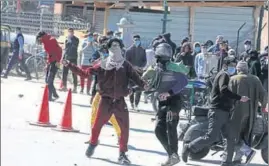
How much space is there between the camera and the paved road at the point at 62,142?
9453 mm

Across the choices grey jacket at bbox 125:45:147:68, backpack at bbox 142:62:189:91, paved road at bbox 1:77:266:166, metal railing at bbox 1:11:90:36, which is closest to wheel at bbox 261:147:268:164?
paved road at bbox 1:77:266:166

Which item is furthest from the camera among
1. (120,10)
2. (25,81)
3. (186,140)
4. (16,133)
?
(120,10)

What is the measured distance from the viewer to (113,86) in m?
9.70

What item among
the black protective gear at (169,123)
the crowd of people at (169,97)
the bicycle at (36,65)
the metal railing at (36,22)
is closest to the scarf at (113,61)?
the crowd of people at (169,97)

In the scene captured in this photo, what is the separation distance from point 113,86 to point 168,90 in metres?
0.75

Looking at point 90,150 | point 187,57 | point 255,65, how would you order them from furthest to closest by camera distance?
1. point 187,57
2. point 255,65
3. point 90,150

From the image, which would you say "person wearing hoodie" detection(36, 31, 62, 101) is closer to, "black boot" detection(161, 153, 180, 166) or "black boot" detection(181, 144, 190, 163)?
"black boot" detection(181, 144, 190, 163)

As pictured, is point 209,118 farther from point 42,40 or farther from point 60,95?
point 60,95

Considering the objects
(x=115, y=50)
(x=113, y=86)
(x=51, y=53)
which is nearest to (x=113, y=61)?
(x=115, y=50)

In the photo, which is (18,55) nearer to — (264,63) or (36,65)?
(36,65)

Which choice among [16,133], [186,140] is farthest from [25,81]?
[186,140]

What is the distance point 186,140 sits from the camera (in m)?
10.5

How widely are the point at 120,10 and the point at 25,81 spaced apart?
1246 cm

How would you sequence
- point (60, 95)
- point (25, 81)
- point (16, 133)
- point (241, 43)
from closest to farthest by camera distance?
1. point (16, 133)
2. point (60, 95)
3. point (25, 81)
4. point (241, 43)
